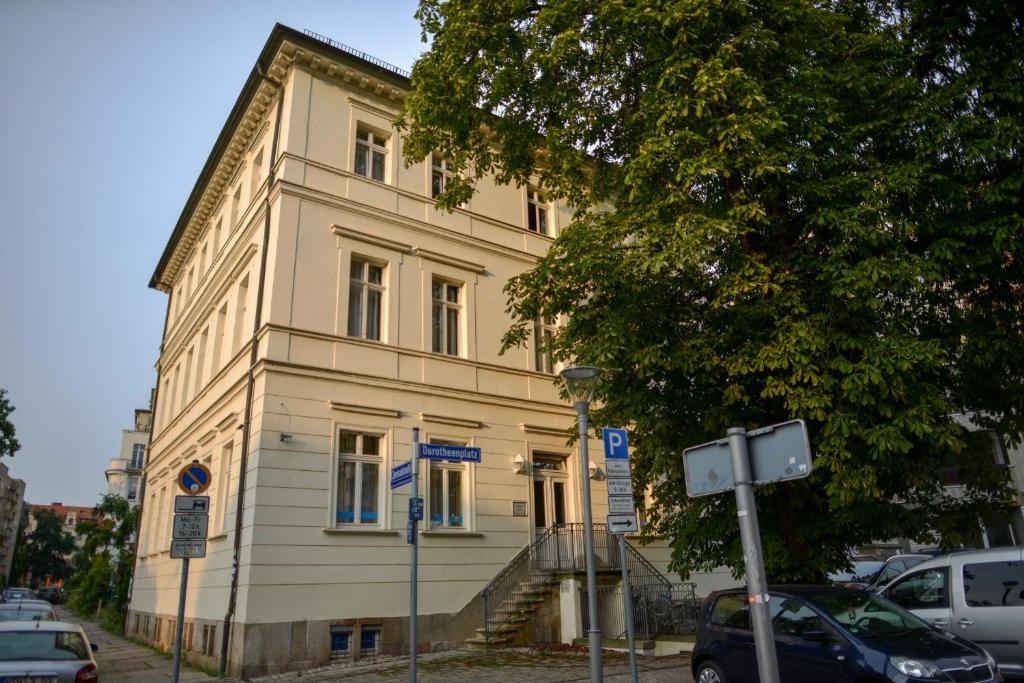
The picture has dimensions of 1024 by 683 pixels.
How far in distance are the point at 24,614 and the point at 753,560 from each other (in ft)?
51.1

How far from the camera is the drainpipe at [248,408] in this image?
13.6 meters

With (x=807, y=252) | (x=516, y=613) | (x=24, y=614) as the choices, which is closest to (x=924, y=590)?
(x=807, y=252)

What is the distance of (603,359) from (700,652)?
4122 millimetres

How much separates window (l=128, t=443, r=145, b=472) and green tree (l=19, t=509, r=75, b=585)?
49564mm

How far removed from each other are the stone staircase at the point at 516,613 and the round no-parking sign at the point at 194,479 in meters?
7.38

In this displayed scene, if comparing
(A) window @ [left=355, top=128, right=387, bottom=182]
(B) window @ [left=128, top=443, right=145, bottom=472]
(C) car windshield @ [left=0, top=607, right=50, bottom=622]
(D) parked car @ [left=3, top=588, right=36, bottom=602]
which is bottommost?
(C) car windshield @ [left=0, top=607, right=50, bottom=622]

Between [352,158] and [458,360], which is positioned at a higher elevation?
[352,158]

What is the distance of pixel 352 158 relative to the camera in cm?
1755

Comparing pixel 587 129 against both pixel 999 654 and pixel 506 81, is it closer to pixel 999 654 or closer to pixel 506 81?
pixel 506 81

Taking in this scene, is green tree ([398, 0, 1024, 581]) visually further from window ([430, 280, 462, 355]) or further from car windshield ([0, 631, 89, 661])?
car windshield ([0, 631, 89, 661])

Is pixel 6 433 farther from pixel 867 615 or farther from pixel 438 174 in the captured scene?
pixel 867 615

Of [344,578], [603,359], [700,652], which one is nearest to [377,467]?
[344,578]

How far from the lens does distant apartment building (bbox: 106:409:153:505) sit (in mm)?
76000

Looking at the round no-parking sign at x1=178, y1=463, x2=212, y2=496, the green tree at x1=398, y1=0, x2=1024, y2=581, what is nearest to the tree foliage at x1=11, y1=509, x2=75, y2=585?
the round no-parking sign at x1=178, y1=463, x2=212, y2=496
